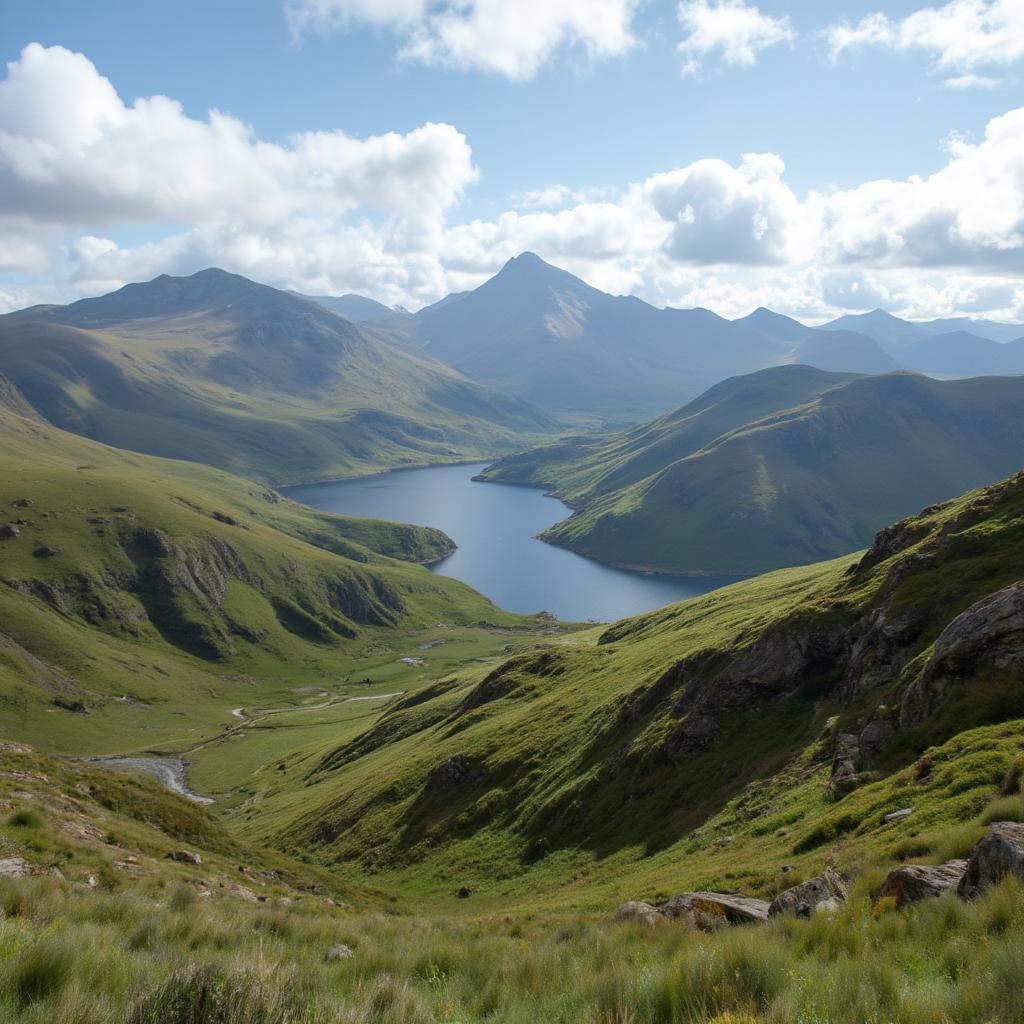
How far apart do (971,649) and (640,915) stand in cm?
1622

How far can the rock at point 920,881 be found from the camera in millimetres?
11961

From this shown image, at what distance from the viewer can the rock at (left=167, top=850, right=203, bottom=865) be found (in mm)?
30422

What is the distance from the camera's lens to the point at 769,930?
11.7 meters

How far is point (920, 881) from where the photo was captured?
12.2 meters

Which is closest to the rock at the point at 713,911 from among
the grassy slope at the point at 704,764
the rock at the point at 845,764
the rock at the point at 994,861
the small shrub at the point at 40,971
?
the grassy slope at the point at 704,764

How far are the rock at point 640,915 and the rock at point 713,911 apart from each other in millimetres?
282

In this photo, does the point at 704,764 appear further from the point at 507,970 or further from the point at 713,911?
the point at 507,970

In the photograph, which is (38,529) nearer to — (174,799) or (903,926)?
(174,799)

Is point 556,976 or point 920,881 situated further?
point 920,881

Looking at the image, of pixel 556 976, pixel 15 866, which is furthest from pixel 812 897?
pixel 15 866

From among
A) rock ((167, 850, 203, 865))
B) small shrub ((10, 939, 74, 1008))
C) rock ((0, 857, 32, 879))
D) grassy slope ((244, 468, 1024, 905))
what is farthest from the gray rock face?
rock ((167, 850, 203, 865))

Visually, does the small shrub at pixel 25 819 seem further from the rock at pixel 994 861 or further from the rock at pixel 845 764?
the rock at pixel 845 764

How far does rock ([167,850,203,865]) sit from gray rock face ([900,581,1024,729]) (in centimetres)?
3109

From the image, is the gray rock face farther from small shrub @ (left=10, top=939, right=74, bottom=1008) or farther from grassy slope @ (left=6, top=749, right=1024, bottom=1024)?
small shrub @ (left=10, top=939, right=74, bottom=1008)
